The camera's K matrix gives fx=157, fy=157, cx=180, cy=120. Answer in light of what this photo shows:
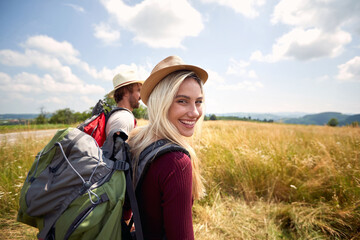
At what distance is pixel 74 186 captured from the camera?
847 mm

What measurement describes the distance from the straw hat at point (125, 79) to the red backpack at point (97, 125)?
30.9 inches

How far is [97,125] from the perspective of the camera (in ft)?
7.19

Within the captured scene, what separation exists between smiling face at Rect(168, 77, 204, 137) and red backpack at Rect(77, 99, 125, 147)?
4.43 feet

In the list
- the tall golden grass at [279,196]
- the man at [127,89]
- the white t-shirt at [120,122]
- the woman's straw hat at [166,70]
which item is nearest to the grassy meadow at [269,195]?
the tall golden grass at [279,196]

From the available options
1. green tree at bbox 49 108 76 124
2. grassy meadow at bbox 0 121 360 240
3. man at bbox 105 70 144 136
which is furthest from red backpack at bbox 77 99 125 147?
green tree at bbox 49 108 76 124

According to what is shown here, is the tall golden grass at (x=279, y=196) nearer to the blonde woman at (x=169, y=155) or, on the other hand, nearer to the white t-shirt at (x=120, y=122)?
the blonde woman at (x=169, y=155)

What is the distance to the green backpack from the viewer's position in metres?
0.78

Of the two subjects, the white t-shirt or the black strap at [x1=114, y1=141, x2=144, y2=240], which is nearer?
the black strap at [x1=114, y1=141, x2=144, y2=240]

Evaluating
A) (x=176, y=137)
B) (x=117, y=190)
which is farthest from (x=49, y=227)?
(x=176, y=137)

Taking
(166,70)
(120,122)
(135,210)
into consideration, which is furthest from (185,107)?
(120,122)

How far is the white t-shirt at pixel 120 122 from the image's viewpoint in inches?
89.1

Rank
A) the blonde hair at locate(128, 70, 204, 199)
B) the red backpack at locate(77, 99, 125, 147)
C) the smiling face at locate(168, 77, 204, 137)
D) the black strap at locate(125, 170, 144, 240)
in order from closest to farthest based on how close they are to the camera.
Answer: the black strap at locate(125, 170, 144, 240) < the blonde hair at locate(128, 70, 204, 199) < the smiling face at locate(168, 77, 204, 137) < the red backpack at locate(77, 99, 125, 147)

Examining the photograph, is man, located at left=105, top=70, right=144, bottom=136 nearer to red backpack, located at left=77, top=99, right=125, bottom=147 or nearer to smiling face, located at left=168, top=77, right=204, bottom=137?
red backpack, located at left=77, top=99, right=125, bottom=147

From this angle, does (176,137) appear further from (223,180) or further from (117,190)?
(223,180)
